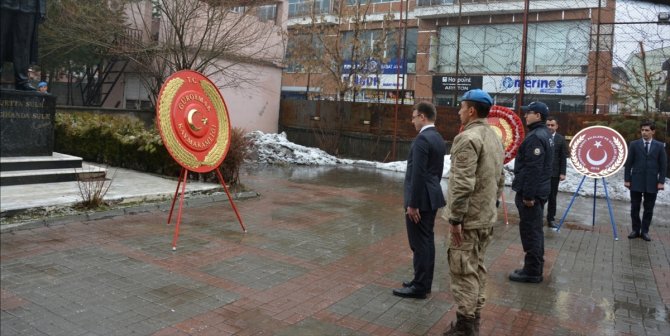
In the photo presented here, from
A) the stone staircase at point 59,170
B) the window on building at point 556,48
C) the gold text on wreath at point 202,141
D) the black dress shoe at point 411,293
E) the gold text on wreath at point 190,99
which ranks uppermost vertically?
the window on building at point 556,48

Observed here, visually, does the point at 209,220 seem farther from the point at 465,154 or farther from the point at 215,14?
the point at 215,14

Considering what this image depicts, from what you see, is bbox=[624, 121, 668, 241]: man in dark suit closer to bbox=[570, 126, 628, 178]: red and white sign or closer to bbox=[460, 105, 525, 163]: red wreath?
bbox=[570, 126, 628, 178]: red and white sign

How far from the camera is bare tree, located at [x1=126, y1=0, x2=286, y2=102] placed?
14.5 m

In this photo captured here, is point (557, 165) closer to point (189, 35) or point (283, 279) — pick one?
point (283, 279)

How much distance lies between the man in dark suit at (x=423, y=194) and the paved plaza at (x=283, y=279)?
22 centimetres

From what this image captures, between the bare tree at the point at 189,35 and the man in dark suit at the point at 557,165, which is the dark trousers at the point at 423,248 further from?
the bare tree at the point at 189,35

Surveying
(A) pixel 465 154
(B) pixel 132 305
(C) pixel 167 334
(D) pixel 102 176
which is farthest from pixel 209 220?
(A) pixel 465 154

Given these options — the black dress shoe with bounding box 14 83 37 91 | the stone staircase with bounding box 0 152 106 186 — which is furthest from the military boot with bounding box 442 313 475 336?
the black dress shoe with bounding box 14 83 37 91

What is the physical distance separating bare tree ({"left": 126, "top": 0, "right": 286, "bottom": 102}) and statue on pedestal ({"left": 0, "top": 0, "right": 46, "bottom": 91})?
676 centimetres

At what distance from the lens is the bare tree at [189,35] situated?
47.6ft

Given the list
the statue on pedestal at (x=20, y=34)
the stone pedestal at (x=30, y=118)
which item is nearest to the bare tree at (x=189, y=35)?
the stone pedestal at (x=30, y=118)

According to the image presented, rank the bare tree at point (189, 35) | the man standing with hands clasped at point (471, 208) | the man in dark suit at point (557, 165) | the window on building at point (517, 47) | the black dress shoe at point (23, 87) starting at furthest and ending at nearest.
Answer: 1. the window on building at point (517, 47)
2. the bare tree at point (189, 35)
3. the man in dark suit at point (557, 165)
4. the black dress shoe at point (23, 87)
5. the man standing with hands clasped at point (471, 208)

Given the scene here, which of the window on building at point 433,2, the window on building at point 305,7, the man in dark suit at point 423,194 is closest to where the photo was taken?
the man in dark suit at point 423,194

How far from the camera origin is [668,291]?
Answer: 550cm
